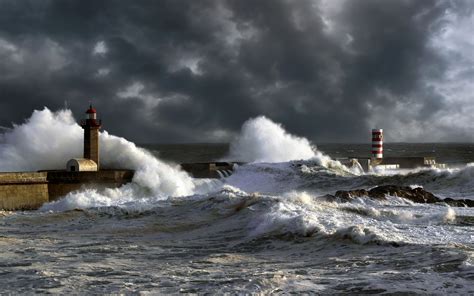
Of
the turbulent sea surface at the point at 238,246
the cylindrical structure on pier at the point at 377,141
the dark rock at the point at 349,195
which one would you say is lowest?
the turbulent sea surface at the point at 238,246

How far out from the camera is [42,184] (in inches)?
529

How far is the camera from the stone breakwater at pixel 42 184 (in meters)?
12.8

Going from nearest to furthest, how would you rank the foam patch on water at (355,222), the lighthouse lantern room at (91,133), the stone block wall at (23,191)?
the foam patch on water at (355,222) < the stone block wall at (23,191) < the lighthouse lantern room at (91,133)

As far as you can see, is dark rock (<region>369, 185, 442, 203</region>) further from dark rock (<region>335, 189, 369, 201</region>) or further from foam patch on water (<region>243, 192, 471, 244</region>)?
foam patch on water (<region>243, 192, 471, 244</region>)

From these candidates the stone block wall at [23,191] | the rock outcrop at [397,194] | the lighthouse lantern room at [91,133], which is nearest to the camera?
the rock outcrop at [397,194]

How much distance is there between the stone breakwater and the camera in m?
12.8

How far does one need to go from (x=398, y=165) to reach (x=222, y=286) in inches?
667

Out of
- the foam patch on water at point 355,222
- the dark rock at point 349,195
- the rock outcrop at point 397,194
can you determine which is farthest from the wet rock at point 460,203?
the dark rock at point 349,195

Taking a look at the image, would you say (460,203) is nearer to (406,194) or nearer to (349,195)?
(406,194)

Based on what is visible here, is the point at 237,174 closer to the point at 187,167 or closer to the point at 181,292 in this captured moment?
the point at 187,167

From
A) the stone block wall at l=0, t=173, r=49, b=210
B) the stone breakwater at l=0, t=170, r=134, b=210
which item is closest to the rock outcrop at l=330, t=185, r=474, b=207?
the stone breakwater at l=0, t=170, r=134, b=210

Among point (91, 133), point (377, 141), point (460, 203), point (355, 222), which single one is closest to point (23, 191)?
point (91, 133)

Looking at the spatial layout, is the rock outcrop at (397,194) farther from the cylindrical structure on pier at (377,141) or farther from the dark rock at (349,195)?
the cylindrical structure on pier at (377,141)

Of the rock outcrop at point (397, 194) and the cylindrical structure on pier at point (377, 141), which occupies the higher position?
the cylindrical structure on pier at point (377, 141)
